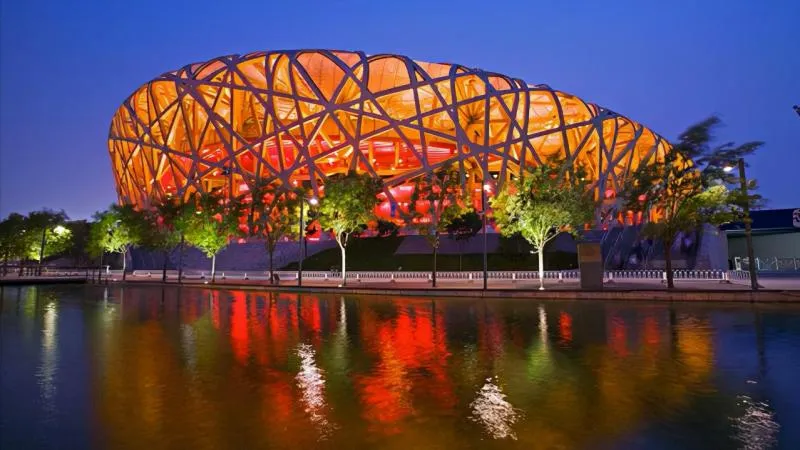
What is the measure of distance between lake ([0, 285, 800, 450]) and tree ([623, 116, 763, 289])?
11719 mm

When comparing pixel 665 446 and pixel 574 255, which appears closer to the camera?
pixel 665 446

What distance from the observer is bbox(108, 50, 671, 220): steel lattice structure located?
54.3m

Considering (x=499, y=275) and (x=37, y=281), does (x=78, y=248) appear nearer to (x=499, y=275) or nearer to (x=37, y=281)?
(x=37, y=281)

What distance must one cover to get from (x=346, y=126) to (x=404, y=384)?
5444 cm

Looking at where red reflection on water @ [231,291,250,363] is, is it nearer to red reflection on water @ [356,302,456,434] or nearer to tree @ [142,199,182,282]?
red reflection on water @ [356,302,456,434]

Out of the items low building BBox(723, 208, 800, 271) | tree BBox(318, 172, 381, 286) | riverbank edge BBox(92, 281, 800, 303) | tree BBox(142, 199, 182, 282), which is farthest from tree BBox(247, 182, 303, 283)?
low building BBox(723, 208, 800, 271)

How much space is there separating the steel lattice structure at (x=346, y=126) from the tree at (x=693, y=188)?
81.5 ft

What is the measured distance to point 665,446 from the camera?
4.89 m

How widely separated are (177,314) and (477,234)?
35217 mm

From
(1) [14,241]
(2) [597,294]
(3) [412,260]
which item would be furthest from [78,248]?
(2) [597,294]

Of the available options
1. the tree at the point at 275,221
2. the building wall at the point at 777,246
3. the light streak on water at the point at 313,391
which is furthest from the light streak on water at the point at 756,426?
the building wall at the point at 777,246

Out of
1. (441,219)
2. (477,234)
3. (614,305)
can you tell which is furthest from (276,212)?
(614,305)

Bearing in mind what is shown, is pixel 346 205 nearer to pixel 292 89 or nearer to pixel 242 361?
pixel 242 361

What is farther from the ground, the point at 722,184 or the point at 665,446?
the point at 722,184
